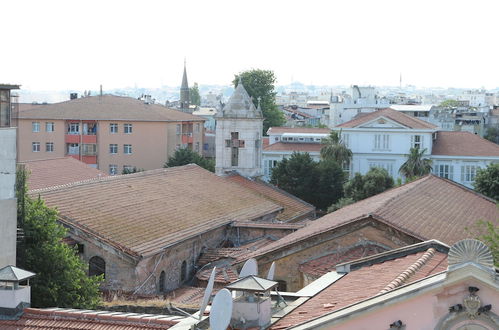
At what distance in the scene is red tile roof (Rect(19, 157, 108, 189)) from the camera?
145ft

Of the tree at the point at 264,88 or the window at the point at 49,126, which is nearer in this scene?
the window at the point at 49,126

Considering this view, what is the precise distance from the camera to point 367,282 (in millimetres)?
14734

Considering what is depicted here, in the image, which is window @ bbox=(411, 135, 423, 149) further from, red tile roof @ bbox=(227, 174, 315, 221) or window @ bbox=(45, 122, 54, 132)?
window @ bbox=(45, 122, 54, 132)

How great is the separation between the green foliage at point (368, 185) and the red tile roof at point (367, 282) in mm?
39084

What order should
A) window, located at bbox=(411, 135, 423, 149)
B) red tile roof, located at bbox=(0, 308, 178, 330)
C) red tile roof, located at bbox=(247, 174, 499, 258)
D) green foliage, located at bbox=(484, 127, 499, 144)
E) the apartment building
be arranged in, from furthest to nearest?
green foliage, located at bbox=(484, 127, 499, 144)
the apartment building
window, located at bbox=(411, 135, 423, 149)
red tile roof, located at bbox=(247, 174, 499, 258)
red tile roof, located at bbox=(0, 308, 178, 330)

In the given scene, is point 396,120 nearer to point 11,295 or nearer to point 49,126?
point 49,126

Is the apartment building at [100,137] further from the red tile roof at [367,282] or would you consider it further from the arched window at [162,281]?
the red tile roof at [367,282]

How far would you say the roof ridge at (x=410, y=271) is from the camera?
41.6ft

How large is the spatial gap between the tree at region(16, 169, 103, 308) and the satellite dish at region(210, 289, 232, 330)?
9964 millimetres

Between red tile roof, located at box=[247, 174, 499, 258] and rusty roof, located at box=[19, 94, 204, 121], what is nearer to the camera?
red tile roof, located at box=[247, 174, 499, 258]

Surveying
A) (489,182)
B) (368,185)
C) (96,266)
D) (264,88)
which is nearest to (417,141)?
(368,185)

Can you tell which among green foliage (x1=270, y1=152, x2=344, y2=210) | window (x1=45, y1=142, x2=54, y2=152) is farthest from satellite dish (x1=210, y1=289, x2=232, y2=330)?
window (x1=45, y1=142, x2=54, y2=152)

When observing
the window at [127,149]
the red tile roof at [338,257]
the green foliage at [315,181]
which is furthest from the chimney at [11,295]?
the window at [127,149]

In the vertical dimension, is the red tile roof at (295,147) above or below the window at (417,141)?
below
